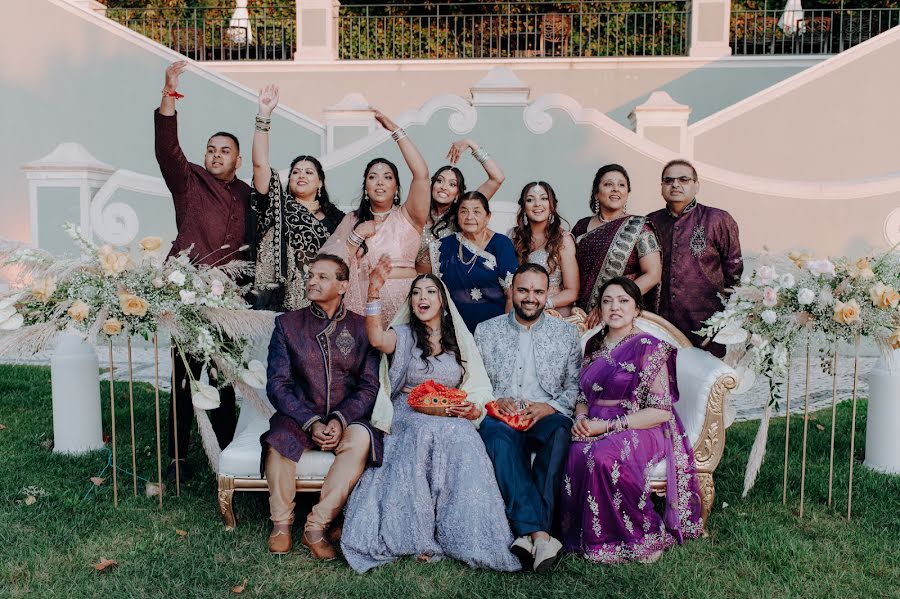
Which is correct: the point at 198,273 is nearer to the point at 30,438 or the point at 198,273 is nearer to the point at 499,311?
the point at 499,311

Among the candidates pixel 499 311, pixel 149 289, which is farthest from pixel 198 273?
pixel 499 311

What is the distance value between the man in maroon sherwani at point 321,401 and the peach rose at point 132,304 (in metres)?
0.62

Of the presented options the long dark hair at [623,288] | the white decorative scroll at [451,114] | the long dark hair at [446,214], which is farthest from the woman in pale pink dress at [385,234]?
the white decorative scroll at [451,114]

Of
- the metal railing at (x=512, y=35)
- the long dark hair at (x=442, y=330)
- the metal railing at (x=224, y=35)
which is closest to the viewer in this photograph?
the long dark hair at (x=442, y=330)

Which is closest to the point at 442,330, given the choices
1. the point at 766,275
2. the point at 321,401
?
the point at 321,401

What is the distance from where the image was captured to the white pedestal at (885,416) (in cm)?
449

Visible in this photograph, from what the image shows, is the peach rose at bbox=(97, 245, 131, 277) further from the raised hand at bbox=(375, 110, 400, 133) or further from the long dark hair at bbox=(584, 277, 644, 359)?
the long dark hair at bbox=(584, 277, 644, 359)

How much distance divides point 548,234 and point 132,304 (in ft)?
7.55

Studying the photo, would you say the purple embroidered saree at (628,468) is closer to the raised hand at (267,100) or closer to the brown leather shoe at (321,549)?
the brown leather shoe at (321,549)

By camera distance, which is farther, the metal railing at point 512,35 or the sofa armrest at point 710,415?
the metal railing at point 512,35

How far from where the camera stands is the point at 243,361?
12.8 ft

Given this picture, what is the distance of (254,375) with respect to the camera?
387 cm

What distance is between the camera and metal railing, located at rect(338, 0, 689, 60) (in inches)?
489

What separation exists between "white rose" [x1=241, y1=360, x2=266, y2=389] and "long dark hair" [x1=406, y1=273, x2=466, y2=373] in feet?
2.61
